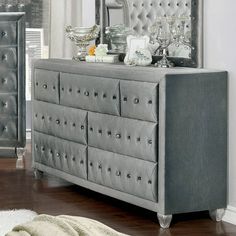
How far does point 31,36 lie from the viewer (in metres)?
7.37

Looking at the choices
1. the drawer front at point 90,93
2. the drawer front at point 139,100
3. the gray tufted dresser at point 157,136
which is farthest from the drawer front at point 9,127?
the drawer front at point 139,100

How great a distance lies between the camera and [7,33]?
627cm

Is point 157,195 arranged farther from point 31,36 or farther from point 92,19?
point 31,36

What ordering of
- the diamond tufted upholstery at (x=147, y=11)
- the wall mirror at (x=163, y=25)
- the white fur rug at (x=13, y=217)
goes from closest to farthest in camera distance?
1. the white fur rug at (x=13, y=217)
2. the wall mirror at (x=163, y=25)
3. the diamond tufted upholstery at (x=147, y=11)

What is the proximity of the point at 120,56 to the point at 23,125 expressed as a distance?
1.30m

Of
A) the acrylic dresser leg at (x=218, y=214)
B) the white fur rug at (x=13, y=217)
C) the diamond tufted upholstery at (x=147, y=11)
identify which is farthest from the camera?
the diamond tufted upholstery at (x=147, y=11)

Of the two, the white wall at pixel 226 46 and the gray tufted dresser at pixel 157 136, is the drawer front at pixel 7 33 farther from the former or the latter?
the white wall at pixel 226 46

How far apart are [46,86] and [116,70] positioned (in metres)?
0.99

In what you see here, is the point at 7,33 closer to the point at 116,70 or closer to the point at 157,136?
the point at 116,70

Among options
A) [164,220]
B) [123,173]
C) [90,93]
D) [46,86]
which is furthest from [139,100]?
[46,86]

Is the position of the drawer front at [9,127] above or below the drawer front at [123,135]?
below

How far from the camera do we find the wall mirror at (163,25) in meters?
4.67

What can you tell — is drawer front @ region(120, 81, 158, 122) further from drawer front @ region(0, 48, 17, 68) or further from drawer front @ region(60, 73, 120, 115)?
drawer front @ region(0, 48, 17, 68)

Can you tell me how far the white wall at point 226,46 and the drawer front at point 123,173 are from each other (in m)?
0.48
